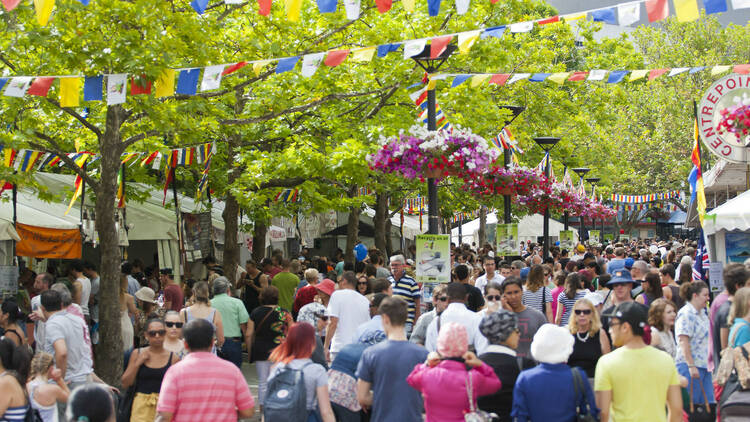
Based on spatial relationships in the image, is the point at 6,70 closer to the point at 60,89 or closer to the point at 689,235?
the point at 60,89

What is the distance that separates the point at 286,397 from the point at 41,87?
6776 millimetres

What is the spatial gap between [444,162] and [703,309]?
393 centimetres

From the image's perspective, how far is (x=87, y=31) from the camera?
36.4ft

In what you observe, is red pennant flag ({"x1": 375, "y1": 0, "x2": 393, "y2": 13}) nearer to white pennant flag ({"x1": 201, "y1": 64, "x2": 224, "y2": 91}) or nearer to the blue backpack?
white pennant flag ({"x1": 201, "y1": 64, "x2": 224, "y2": 91})

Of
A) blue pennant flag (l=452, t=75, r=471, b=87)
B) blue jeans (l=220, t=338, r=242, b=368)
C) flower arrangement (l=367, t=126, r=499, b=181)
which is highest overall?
blue pennant flag (l=452, t=75, r=471, b=87)

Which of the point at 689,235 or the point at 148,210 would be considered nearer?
the point at 148,210

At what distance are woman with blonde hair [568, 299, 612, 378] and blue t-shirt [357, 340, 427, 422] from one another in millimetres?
1967

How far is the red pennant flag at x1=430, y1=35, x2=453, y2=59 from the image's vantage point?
1119 cm

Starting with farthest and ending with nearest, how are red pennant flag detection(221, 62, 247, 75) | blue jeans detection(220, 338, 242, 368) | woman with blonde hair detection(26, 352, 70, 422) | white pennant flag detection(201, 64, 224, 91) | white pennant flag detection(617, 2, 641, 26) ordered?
red pennant flag detection(221, 62, 247, 75), white pennant flag detection(201, 64, 224, 91), blue jeans detection(220, 338, 242, 368), white pennant flag detection(617, 2, 641, 26), woman with blonde hair detection(26, 352, 70, 422)

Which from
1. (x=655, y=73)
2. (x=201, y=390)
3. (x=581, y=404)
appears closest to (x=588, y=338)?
(x=581, y=404)

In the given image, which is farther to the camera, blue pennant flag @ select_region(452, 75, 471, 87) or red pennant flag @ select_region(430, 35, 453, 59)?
blue pennant flag @ select_region(452, 75, 471, 87)

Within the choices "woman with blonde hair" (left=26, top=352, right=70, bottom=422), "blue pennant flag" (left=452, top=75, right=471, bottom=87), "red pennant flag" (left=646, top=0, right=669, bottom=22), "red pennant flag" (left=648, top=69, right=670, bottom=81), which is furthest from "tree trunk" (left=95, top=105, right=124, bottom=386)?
"red pennant flag" (left=648, top=69, right=670, bottom=81)

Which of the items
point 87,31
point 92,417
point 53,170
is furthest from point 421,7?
point 92,417

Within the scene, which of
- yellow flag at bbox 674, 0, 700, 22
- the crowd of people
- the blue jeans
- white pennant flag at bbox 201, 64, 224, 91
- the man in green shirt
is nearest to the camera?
the crowd of people
